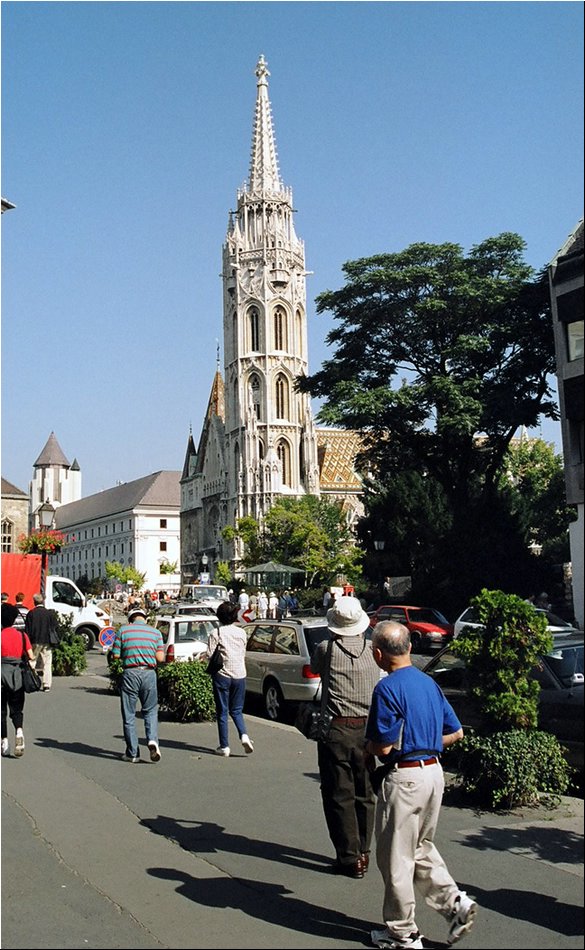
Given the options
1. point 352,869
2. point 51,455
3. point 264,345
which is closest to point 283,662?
point 352,869

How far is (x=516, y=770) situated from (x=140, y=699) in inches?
189

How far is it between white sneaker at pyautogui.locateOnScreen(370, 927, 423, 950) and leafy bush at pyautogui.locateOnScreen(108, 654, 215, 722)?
9412 mm

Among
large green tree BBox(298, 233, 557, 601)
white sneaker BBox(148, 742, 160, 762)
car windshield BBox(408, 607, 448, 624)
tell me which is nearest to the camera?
white sneaker BBox(148, 742, 160, 762)

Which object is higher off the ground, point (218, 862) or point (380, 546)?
point (380, 546)

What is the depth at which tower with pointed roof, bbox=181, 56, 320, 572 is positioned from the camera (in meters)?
97.1

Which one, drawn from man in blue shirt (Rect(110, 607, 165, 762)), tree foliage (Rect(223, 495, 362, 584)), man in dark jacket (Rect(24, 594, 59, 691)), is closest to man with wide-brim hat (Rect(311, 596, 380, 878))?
man in blue shirt (Rect(110, 607, 165, 762))

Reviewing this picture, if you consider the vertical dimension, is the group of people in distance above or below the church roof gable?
below

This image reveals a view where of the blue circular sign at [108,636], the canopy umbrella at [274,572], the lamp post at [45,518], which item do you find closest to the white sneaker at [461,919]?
the blue circular sign at [108,636]

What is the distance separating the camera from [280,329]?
10094 centimetres

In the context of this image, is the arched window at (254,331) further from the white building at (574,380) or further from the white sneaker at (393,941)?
the white building at (574,380)

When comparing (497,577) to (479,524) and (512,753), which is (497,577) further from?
(512,753)

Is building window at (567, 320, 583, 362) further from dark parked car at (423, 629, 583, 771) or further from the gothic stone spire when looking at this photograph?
the gothic stone spire

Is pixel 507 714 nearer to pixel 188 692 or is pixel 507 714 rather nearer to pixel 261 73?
pixel 188 692

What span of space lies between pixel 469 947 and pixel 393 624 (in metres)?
1.63
